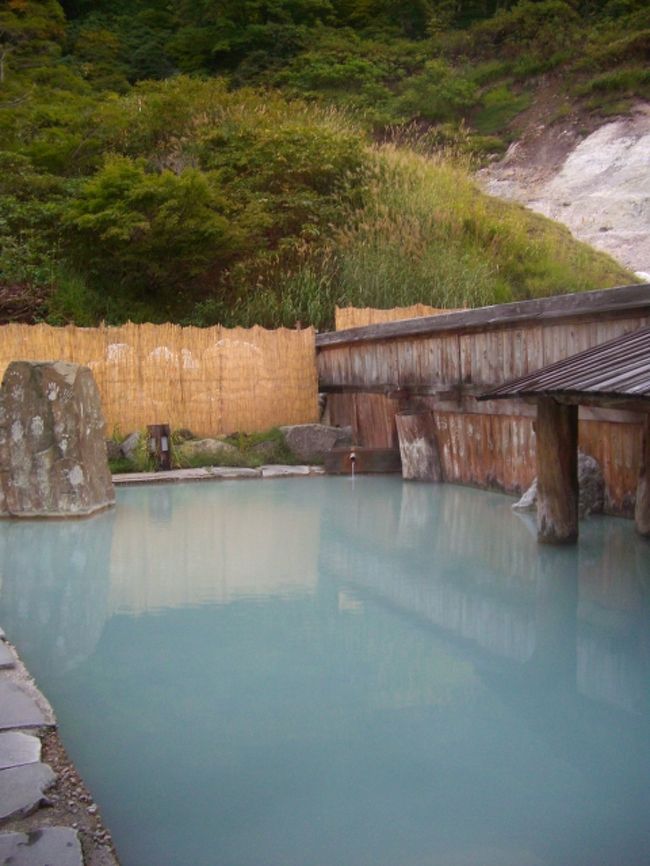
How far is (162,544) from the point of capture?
19.3ft

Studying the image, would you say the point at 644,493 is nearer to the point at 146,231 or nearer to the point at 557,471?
the point at 557,471

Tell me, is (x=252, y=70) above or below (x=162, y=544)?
above

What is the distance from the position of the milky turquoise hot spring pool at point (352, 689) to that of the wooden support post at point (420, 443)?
2385 mm

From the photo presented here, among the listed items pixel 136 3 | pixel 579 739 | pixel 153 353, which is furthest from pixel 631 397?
pixel 136 3

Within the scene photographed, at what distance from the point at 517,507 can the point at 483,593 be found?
223 cm

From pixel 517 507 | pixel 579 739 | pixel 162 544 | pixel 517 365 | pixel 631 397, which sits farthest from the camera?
pixel 517 365

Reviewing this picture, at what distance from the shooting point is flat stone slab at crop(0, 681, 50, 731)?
267 centimetres

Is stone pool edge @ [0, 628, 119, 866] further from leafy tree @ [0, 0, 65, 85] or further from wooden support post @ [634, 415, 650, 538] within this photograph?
leafy tree @ [0, 0, 65, 85]

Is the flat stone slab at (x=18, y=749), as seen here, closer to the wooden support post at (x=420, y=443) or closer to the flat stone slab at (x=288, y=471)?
the wooden support post at (x=420, y=443)

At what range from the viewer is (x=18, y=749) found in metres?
2.48

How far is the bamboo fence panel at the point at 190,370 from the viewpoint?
30.7 ft

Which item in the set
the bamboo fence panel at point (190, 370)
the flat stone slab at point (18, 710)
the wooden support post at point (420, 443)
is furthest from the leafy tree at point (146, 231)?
the flat stone slab at point (18, 710)

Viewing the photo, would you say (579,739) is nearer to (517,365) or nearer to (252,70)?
(517,365)

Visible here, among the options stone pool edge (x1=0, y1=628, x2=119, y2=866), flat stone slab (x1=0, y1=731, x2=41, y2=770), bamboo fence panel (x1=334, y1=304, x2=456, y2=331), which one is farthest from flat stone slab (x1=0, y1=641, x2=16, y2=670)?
bamboo fence panel (x1=334, y1=304, x2=456, y2=331)
